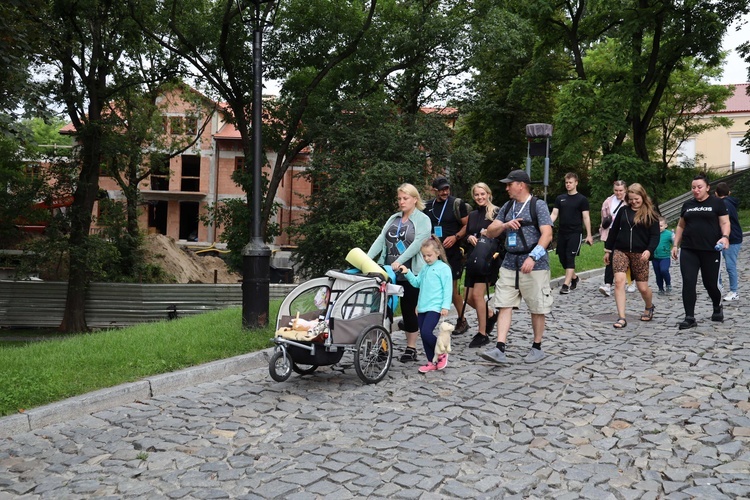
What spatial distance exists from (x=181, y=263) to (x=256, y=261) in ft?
74.5

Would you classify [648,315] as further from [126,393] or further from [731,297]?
[126,393]

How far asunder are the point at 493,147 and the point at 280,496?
34559 mm

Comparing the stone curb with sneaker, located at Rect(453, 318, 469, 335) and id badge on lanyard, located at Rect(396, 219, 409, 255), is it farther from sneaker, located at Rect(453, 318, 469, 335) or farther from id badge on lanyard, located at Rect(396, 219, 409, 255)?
sneaker, located at Rect(453, 318, 469, 335)

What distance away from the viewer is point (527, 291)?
7715 mm

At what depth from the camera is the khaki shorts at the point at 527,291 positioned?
301 inches

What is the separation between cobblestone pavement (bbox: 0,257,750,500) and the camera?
4633 mm

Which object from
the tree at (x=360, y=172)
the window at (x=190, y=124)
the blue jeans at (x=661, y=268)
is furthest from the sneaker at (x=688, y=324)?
the window at (x=190, y=124)

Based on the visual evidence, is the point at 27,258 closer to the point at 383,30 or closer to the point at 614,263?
the point at 383,30

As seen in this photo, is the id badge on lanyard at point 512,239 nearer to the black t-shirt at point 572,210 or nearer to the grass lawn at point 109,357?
the grass lawn at point 109,357

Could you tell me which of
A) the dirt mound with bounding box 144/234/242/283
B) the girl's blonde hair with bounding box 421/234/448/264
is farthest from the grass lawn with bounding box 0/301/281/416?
the dirt mound with bounding box 144/234/242/283

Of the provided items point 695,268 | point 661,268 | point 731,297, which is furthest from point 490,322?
point 661,268

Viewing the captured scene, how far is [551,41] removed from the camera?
33188 mm

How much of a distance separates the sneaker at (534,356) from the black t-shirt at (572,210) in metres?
4.81

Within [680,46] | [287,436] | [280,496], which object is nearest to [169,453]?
[287,436]
